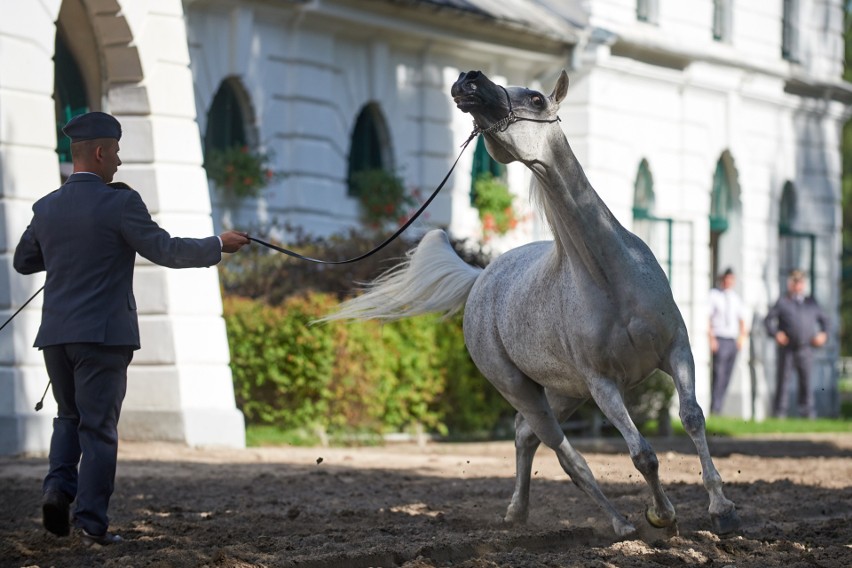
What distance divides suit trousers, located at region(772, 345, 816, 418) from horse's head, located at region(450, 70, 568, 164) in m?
16.9

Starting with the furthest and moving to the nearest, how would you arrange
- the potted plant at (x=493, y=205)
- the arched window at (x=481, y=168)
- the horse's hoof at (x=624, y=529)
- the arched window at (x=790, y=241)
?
the arched window at (x=790, y=241), the arched window at (x=481, y=168), the potted plant at (x=493, y=205), the horse's hoof at (x=624, y=529)

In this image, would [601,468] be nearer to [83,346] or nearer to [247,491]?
[247,491]

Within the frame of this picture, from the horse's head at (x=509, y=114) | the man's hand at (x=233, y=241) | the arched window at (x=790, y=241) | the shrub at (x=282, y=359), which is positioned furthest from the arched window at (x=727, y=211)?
the man's hand at (x=233, y=241)

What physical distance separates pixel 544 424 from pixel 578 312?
0.94 m

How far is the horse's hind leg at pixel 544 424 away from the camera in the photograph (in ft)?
26.1

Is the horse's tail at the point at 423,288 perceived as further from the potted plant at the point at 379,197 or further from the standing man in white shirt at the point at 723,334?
the standing man in white shirt at the point at 723,334

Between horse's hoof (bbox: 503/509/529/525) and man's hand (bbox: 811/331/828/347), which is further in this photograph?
man's hand (bbox: 811/331/828/347)

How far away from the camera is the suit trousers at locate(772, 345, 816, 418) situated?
23359 mm

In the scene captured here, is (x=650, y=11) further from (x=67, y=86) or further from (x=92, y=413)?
(x=92, y=413)

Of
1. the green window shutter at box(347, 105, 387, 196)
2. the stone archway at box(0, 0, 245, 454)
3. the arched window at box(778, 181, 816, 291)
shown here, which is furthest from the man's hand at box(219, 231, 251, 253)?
the arched window at box(778, 181, 816, 291)

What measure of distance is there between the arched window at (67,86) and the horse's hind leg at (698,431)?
8362mm

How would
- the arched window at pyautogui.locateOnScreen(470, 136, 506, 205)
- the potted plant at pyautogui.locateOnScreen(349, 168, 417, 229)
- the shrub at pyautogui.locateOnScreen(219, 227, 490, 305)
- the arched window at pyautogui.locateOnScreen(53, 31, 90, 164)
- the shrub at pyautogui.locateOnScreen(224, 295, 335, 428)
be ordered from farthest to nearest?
1. the arched window at pyautogui.locateOnScreen(470, 136, 506, 205)
2. the potted plant at pyautogui.locateOnScreen(349, 168, 417, 229)
3. the shrub at pyautogui.locateOnScreen(219, 227, 490, 305)
4. the arched window at pyautogui.locateOnScreen(53, 31, 90, 164)
5. the shrub at pyautogui.locateOnScreen(224, 295, 335, 428)

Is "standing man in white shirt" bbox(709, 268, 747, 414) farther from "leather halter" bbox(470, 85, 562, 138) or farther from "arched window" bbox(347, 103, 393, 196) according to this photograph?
"leather halter" bbox(470, 85, 562, 138)

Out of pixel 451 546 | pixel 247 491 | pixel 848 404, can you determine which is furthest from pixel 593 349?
pixel 848 404
